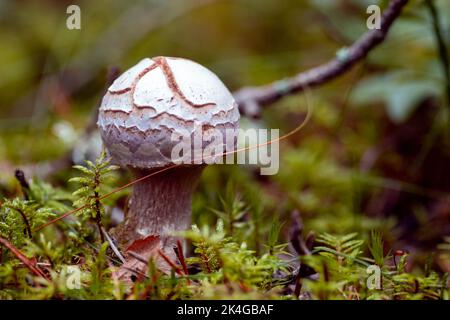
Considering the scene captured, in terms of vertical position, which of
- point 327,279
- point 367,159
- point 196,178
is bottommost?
point 327,279

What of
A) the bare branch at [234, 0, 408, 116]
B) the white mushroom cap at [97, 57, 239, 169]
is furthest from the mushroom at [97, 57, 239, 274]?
the bare branch at [234, 0, 408, 116]

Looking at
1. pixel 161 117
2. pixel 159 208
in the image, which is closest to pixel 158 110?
pixel 161 117

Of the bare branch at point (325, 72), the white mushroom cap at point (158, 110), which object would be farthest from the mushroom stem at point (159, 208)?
the bare branch at point (325, 72)

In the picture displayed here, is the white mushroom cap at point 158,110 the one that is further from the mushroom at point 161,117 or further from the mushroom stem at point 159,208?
the mushroom stem at point 159,208

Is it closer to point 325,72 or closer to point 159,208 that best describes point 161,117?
point 159,208

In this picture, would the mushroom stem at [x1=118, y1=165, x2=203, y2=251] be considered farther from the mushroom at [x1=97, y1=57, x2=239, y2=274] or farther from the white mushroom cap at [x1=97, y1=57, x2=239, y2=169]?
the white mushroom cap at [x1=97, y1=57, x2=239, y2=169]

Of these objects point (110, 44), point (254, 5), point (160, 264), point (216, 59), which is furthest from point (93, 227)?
point (254, 5)

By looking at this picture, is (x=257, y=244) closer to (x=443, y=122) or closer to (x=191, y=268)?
(x=191, y=268)
